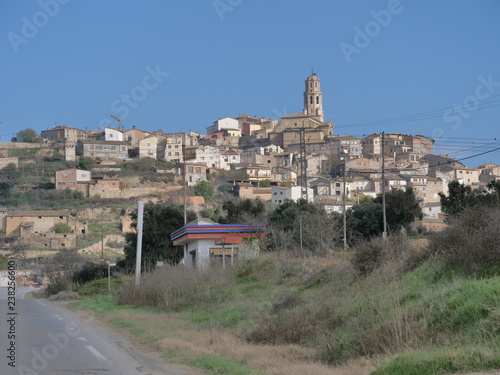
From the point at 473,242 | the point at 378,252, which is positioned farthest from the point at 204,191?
the point at 473,242

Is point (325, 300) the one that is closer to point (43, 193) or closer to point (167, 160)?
point (43, 193)

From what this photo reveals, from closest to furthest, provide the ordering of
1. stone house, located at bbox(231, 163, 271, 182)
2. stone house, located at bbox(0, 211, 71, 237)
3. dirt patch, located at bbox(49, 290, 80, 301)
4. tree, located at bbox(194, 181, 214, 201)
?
dirt patch, located at bbox(49, 290, 80, 301)
stone house, located at bbox(0, 211, 71, 237)
tree, located at bbox(194, 181, 214, 201)
stone house, located at bbox(231, 163, 271, 182)

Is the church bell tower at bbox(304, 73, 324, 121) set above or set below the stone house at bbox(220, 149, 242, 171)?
above

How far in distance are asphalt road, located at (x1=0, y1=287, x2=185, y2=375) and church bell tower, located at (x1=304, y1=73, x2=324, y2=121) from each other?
160m

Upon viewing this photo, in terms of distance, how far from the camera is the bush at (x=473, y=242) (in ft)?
41.6

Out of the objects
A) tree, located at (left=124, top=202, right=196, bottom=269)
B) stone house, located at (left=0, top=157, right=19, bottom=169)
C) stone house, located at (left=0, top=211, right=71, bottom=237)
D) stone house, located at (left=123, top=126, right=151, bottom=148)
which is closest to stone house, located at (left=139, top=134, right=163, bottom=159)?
stone house, located at (left=123, top=126, right=151, bottom=148)

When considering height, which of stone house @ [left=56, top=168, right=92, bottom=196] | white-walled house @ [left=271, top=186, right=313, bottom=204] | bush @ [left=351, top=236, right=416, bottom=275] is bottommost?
bush @ [left=351, top=236, right=416, bottom=275]

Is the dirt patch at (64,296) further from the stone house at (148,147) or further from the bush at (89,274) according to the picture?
the stone house at (148,147)

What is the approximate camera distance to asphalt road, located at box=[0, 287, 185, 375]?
11.4 m

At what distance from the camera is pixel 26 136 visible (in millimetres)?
162875

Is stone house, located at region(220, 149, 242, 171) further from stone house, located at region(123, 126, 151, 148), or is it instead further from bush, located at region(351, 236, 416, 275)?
bush, located at region(351, 236, 416, 275)

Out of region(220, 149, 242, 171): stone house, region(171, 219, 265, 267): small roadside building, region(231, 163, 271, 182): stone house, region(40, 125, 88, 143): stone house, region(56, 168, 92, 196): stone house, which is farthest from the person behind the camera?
region(40, 125, 88, 143): stone house

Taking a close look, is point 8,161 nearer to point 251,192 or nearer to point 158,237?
point 251,192

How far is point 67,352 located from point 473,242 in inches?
278
